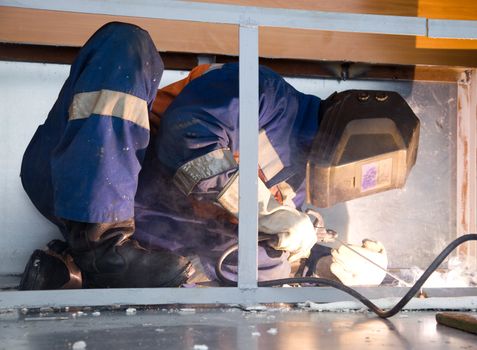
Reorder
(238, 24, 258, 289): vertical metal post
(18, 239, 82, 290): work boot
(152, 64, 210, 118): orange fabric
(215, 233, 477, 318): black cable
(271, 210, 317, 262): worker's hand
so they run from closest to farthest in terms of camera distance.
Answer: (215, 233, 477, 318): black cable, (238, 24, 258, 289): vertical metal post, (18, 239, 82, 290): work boot, (271, 210, 317, 262): worker's hand, (152, 64, 210, 118): orange fabric

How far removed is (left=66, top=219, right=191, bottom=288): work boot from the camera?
6.28ft

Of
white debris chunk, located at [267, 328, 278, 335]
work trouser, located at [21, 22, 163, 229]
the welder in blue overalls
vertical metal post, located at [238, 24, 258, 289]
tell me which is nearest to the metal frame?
vertical metal post, located at [238, 24, 258, 289]

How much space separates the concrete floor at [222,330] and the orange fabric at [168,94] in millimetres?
692

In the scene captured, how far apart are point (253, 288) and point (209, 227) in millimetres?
240

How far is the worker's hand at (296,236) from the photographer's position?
2.13m

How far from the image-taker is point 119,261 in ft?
6.35

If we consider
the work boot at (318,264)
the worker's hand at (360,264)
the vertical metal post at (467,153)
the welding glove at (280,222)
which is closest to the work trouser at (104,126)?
the welding glove at (280,222)

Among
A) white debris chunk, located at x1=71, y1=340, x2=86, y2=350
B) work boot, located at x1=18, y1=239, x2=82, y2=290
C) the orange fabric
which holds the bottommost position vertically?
white debris chunk, located at x1=71, y1=340, x2=86, y2=350

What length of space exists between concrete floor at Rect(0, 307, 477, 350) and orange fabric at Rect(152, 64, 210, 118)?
69 centimetres

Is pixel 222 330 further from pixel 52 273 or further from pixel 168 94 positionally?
pixel 168 94

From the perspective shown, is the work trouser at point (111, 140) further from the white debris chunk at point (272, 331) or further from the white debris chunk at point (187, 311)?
the white debris chunk at point (272, 331)

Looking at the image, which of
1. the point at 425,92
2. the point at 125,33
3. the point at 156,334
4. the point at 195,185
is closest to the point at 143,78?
the point at 125,33

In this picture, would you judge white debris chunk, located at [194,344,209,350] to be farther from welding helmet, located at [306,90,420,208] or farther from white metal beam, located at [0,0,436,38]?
welding helmet, located at [306,90,420,208]

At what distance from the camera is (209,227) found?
2006 millimetres
